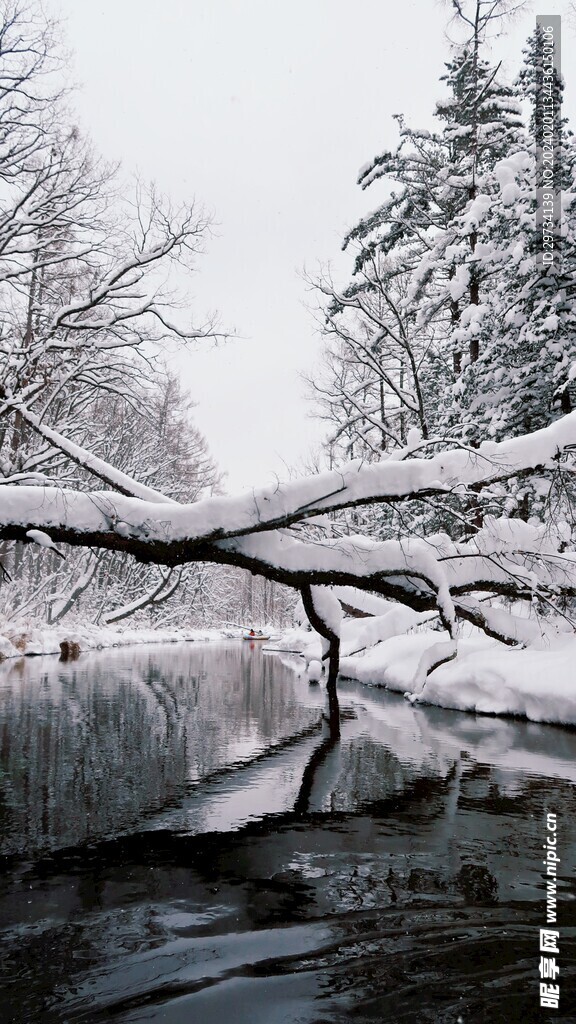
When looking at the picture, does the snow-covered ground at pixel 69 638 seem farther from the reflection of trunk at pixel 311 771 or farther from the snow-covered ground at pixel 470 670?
the reflection of trunk at pixel 311 771

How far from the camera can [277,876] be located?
408 cm

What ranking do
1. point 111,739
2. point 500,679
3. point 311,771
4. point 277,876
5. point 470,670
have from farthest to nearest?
point 470,670
point 500,679
point 111,739
point 311,771
point 277,876

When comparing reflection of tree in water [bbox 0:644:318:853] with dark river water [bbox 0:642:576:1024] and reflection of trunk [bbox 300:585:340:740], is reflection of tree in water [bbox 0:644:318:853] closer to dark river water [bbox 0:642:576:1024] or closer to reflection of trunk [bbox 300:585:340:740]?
dark river water [bbox 0:642:576:1024]

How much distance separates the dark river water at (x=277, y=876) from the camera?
2771mm

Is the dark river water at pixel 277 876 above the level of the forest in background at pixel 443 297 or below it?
below

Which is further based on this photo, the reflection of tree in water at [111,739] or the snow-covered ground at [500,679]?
the snow-covered ground at [500,679]

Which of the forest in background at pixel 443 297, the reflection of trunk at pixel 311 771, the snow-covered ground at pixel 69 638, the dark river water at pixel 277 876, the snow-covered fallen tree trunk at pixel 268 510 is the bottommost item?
the snow-covered ground at pixel 69 638

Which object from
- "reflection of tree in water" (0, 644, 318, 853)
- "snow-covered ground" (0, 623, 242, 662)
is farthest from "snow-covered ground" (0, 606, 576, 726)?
"reflection of tree in water" (0, 644, 318, 853)

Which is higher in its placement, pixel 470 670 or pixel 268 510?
pixel 268 510

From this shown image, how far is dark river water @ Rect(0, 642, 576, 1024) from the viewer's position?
2771 mm

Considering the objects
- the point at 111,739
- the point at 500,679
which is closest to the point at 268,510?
the point at 111,739

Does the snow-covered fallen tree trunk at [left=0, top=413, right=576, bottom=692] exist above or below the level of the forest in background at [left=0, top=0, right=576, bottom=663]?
below

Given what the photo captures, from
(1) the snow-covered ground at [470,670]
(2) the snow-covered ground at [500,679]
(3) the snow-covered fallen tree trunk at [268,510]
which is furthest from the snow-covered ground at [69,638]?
(3) the snow-covered fallen tree trunk at [268,510]

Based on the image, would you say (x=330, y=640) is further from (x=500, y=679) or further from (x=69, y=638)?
(x=69, y=638)
